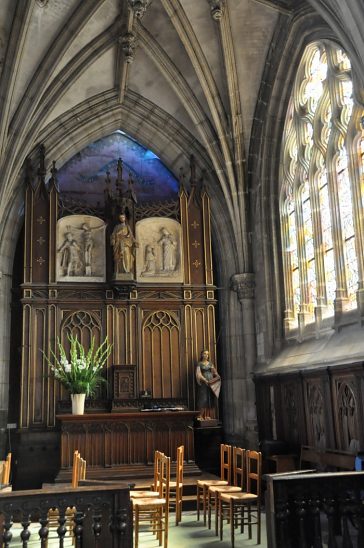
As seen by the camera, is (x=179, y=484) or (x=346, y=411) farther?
(x=346, y=411)

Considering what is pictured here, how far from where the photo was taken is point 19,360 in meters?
13.1

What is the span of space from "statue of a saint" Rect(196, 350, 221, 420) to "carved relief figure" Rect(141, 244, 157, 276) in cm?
223

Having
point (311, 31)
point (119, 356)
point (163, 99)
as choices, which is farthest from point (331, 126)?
point (119, 356)

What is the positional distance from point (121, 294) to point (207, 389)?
8.58 feet

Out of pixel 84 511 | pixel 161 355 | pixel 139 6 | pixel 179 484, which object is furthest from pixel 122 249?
pixel 84 511

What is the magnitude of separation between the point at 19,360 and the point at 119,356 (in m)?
2.19

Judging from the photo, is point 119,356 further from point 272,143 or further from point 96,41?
point 96,41

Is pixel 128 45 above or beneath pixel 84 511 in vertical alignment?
above

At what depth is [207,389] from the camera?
41.0ft

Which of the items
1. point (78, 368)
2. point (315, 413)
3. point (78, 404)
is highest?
point (78, 368)

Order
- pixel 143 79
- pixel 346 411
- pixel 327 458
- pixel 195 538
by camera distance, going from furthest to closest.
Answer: pixel 143 79
pixel 327 458
pixel 346 411
pixel 195 538

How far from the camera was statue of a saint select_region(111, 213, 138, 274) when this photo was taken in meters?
12.5

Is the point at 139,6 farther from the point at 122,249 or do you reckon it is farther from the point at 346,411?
the point at 346,411

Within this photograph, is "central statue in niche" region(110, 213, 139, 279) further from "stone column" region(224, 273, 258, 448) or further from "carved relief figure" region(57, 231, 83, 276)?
"stone column" region(224, 273, 258, 448)
